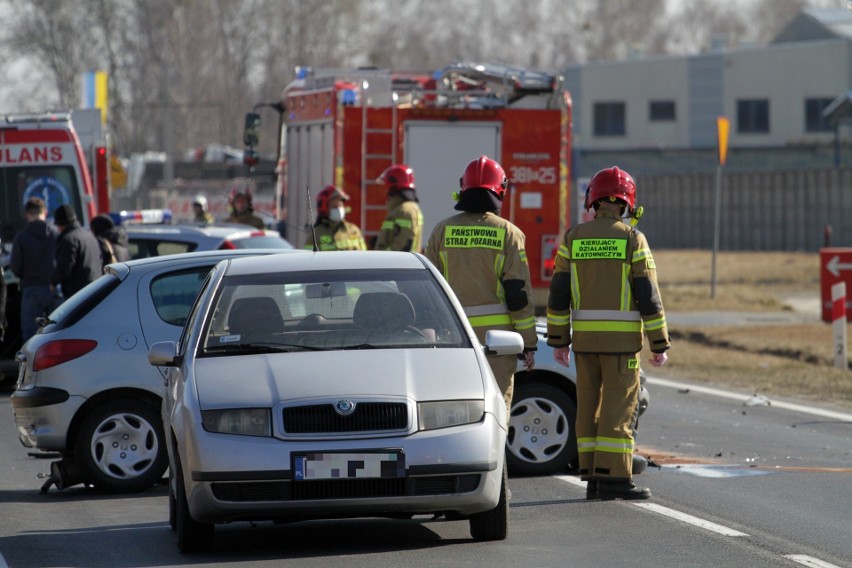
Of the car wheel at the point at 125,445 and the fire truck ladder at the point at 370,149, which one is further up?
the fire truck ladder at the point at 370,149

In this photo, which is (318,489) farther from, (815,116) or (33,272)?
(815,116)

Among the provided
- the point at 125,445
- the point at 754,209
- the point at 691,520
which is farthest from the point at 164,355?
the point at 754,209

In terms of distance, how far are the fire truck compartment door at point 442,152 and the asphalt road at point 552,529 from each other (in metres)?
8.15

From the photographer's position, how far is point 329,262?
27.4ft

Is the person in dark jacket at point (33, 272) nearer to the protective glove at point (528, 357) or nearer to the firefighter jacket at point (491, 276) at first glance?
the firefighter jacket at point (491, 276)

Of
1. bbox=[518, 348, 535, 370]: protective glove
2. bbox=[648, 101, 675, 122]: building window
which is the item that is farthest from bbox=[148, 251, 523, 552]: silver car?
bbox=[648, 101, 675, 122]: building window

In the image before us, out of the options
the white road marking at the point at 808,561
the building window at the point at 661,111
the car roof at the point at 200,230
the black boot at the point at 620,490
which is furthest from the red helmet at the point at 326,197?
the building window at the point at 661,111

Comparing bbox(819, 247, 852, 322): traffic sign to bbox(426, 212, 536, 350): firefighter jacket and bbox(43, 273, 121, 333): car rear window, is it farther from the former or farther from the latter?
bbox(43, 273, 121, 333): car rear window

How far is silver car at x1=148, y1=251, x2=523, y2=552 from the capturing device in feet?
23.6

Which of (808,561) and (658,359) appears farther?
(658,359)

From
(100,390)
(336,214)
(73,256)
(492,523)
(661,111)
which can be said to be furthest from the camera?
(661,111)

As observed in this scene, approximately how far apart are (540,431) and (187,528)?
3.22 m

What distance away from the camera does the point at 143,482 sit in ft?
32.2

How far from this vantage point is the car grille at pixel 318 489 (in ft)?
23.6
